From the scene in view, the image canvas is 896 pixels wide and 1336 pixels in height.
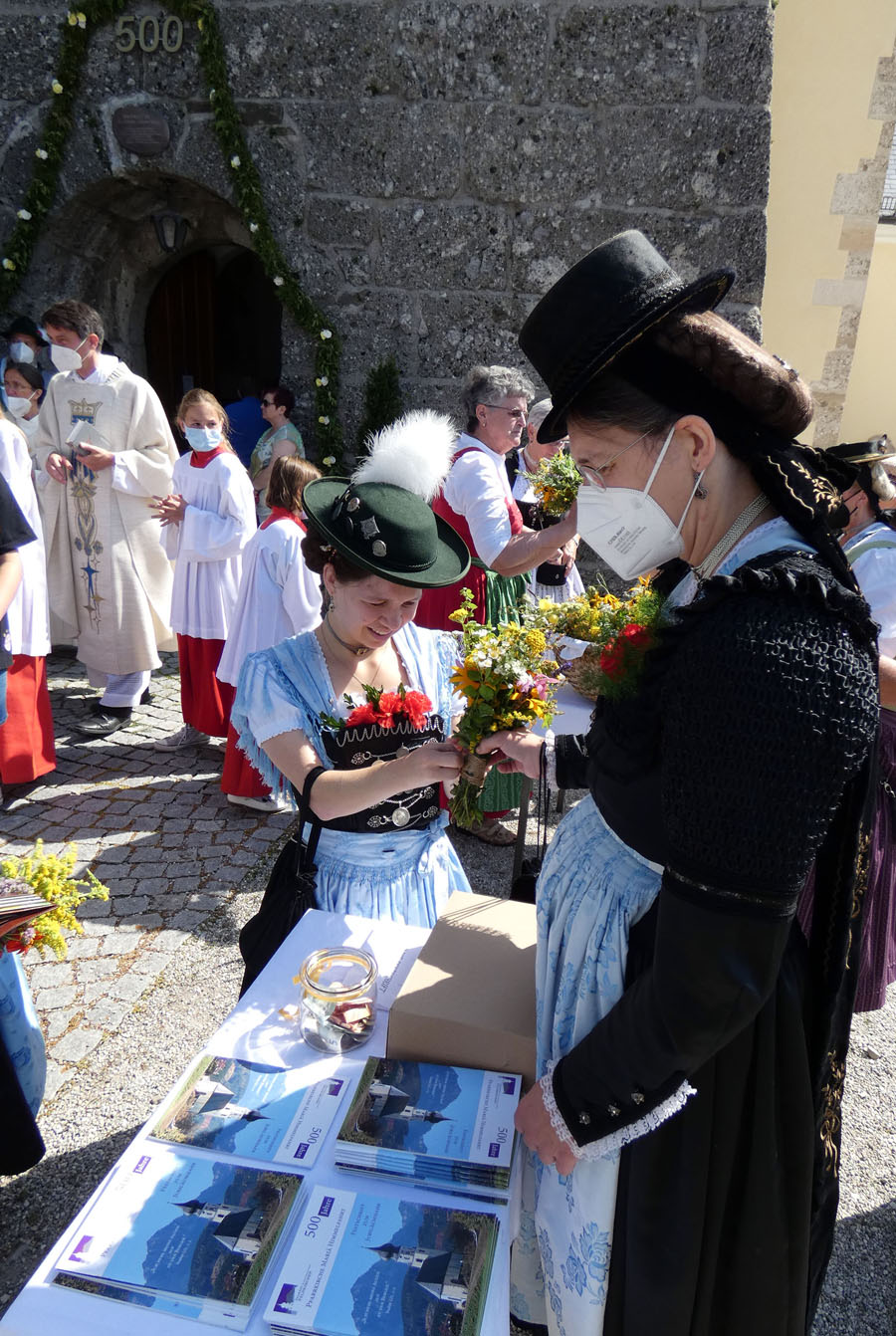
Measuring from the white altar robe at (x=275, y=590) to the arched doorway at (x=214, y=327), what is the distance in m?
4.72

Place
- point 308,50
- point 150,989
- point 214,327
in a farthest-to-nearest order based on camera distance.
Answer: point 214,327
point 308,50
point 150,989

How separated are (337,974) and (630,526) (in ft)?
3.44

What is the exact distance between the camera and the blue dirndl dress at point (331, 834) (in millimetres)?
2164

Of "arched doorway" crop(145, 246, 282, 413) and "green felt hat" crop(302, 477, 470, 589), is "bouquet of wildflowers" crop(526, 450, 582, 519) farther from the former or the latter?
"arched doorway" crop(145, 246, 282, 413)

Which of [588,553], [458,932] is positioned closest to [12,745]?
[458,932]

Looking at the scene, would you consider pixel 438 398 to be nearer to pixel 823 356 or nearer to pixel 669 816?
pixel 823 356

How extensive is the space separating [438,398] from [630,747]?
5745 mm

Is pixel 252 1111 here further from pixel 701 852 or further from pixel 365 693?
pixel 365 693

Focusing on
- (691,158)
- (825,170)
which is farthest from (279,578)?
(825,170)

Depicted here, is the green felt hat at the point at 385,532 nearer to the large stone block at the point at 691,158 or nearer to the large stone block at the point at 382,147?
the large stone block at the point at 691,158

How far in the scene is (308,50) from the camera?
6.02m

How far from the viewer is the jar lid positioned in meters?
1.60

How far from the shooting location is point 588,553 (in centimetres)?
641

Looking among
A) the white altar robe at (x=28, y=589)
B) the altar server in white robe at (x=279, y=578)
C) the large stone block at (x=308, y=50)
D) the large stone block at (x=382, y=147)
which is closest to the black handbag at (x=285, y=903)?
the altar server in white robe at (x=279, y=578)
